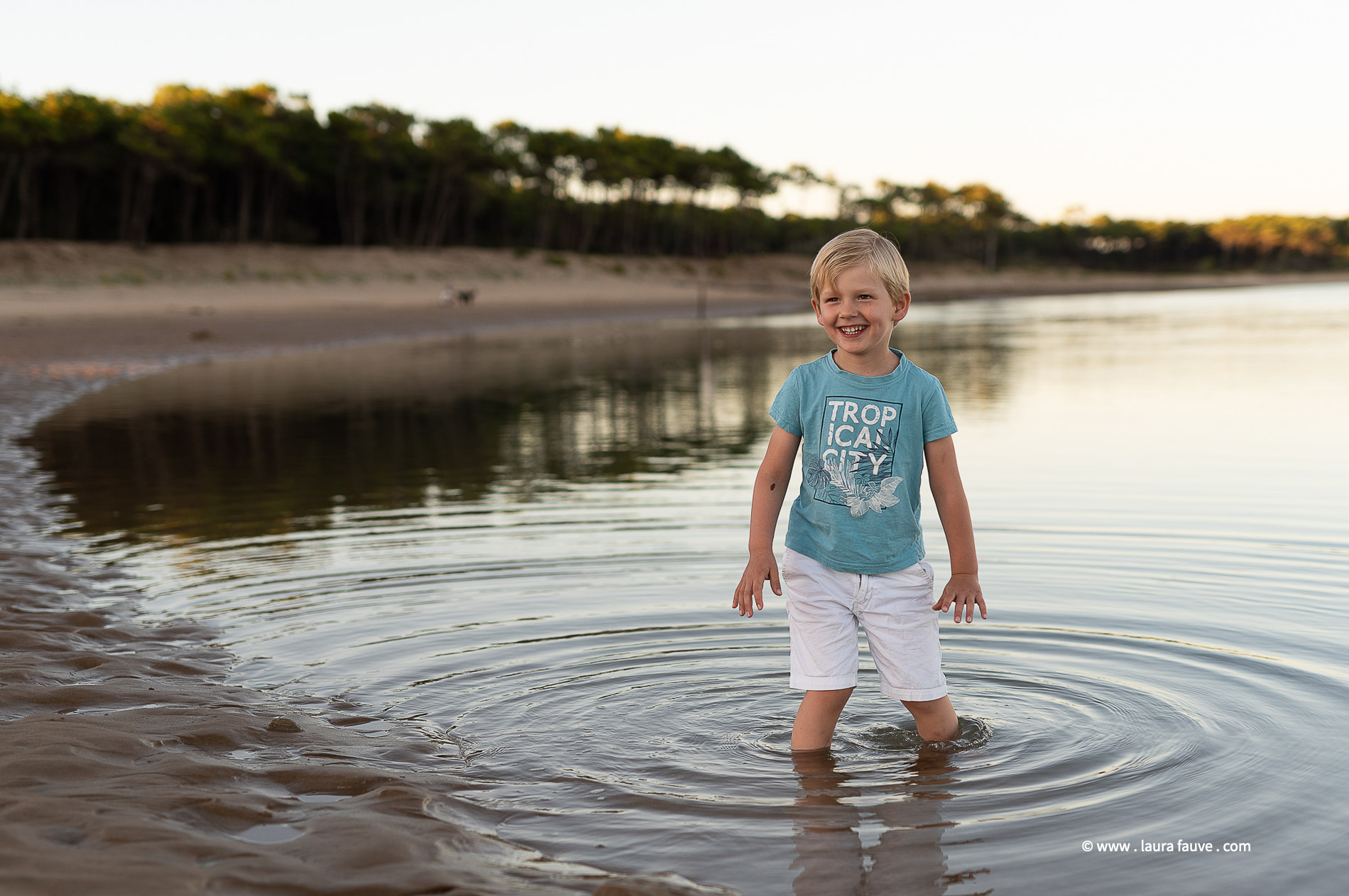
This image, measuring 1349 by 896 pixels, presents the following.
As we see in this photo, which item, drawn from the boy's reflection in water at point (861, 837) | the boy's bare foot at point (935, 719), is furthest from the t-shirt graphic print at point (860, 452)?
the boy's reflection in water at point (861, 837)

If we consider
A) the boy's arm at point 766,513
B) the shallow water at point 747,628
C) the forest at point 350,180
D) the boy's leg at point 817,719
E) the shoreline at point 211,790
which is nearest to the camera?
the shoreline at point 211,790

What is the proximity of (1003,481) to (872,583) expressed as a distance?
661 centimetres

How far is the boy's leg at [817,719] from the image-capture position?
3895 mm

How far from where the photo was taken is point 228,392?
18.1 metres

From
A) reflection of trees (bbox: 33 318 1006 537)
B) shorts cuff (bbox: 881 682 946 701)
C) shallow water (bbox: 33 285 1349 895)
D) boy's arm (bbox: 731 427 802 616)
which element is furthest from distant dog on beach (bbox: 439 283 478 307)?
shorts cuff (bbox: 881 682 946 701)

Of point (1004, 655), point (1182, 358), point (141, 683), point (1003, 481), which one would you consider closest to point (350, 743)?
point (141, 683)

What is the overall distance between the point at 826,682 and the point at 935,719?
0.46 metres

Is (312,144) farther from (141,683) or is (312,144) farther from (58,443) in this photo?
(141,683)

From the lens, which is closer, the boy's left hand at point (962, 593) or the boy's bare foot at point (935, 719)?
the boy's left hand at point (962, 593)

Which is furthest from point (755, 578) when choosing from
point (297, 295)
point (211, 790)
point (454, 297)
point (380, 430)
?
point (454, 297)

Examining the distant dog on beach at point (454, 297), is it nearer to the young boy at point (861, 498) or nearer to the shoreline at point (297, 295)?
the shoreline at point (297, 295)

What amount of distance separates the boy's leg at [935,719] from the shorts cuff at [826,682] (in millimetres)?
250

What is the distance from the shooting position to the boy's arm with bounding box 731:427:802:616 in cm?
376

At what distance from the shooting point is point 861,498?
3.77m
